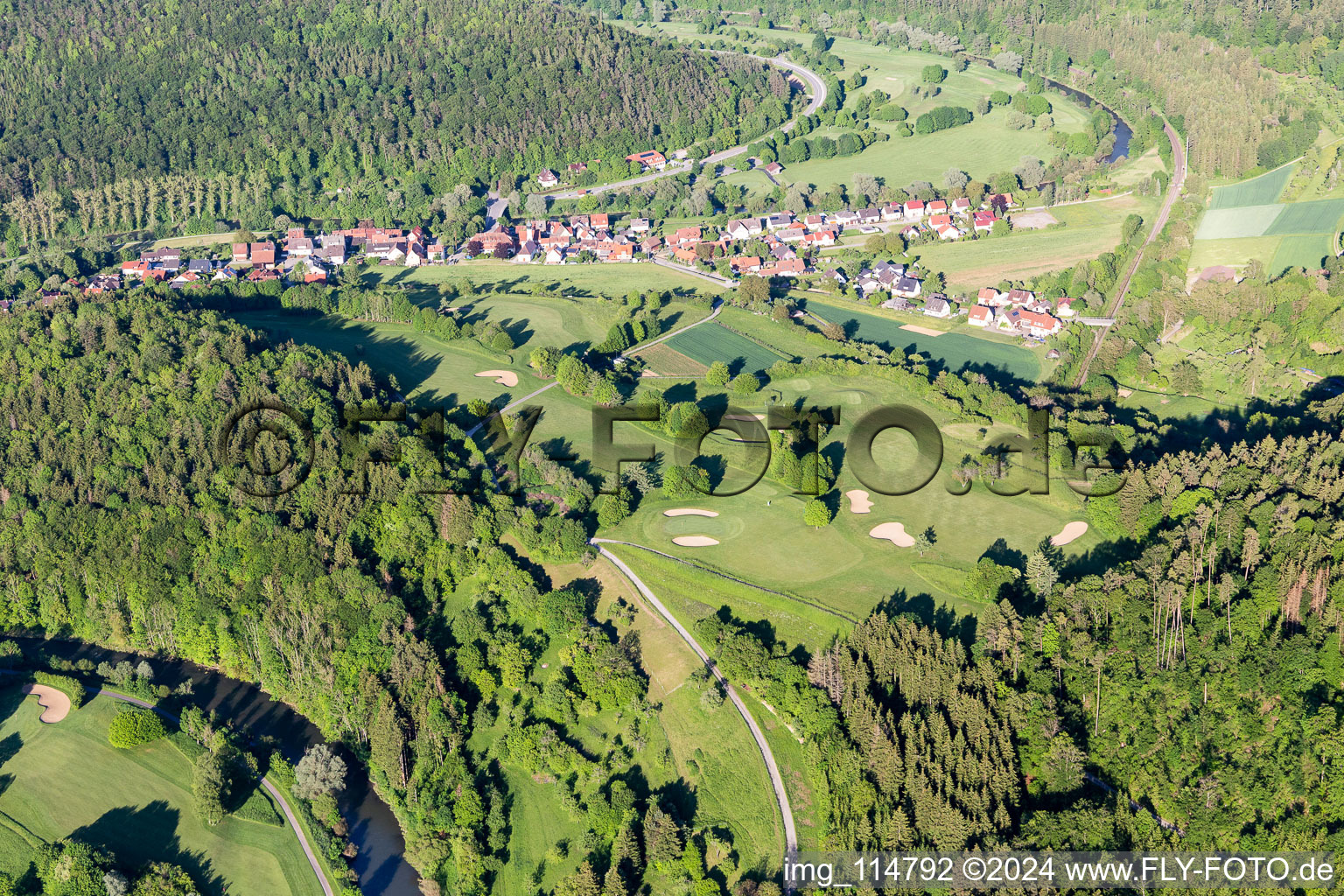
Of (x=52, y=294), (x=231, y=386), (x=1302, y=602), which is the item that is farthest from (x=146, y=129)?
(x=1302, y=602)

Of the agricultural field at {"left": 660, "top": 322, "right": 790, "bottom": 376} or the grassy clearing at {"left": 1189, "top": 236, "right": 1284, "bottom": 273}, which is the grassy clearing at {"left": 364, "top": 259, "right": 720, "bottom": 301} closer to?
the agricultural field at {"left": 660, "top": 322, "right": 790, "bottom": 376}

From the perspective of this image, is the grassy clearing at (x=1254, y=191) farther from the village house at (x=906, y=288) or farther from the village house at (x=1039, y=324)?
the village house at (x=906, y=288)

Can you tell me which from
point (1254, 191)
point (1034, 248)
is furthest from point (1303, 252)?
point (1034, 248)

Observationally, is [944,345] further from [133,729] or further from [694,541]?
[133,729]

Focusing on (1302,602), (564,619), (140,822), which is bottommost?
(140,822)

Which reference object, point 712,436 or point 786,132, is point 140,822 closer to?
point 712,436

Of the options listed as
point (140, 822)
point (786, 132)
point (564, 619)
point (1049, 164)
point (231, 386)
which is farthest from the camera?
point (786, 132)
